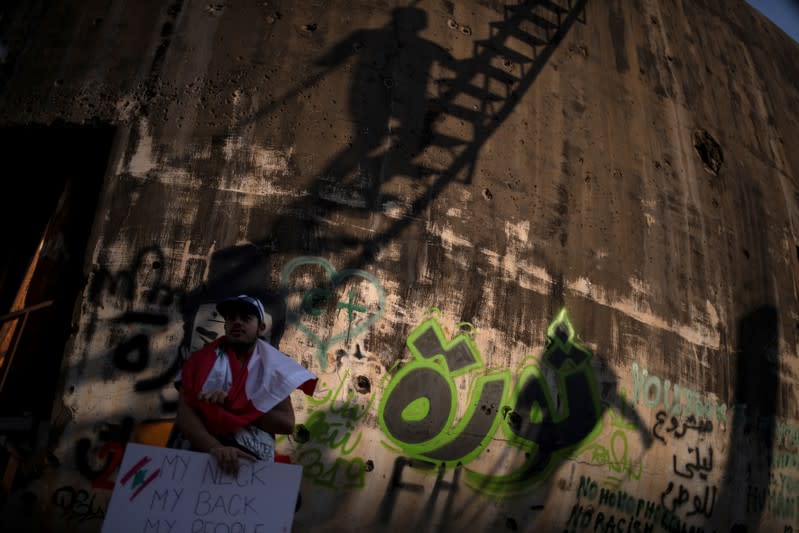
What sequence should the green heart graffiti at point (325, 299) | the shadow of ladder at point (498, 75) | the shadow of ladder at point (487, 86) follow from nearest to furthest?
1. the green heart graffiti at point (325, 299)
2. the shadow of ladder at point (487, 86)
3. the shadow of ladder at point (498, 75)

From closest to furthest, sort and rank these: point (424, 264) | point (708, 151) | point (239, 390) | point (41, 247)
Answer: point (239, 390) < point (41, 247) < point (424, 264) < point (708, 151)

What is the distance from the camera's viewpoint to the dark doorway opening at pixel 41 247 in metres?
4.30

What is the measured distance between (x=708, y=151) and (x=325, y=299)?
536 centimetres

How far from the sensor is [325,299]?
4.49 meters

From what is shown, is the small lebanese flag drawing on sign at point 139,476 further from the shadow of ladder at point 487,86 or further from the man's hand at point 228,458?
the shadow of ladder at point 487,86

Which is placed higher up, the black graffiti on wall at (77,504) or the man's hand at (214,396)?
the man's hand at (214,396)

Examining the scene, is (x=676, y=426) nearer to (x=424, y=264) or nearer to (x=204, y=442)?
(x=424, y=264)

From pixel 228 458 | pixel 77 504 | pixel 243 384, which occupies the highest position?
pixel 243 384

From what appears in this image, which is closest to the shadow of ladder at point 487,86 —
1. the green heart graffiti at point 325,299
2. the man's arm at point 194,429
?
the green heart graffiti at point 325,299

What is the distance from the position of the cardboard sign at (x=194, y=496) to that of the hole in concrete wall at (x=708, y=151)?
6678mm

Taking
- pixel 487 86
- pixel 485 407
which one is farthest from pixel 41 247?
pixel 487 86

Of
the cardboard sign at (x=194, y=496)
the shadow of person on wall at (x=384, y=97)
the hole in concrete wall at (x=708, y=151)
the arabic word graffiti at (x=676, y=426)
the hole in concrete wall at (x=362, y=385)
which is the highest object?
the hole in concrete wall at (x=708, y=151)

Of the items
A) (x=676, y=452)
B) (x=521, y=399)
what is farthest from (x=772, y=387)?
(x=521, y=399)

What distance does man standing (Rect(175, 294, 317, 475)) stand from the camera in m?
2.38
